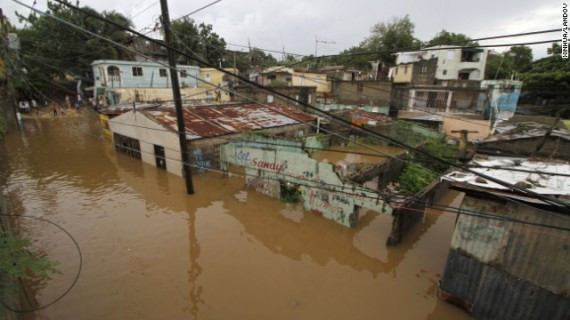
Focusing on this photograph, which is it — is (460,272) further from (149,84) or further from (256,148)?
(149,84)

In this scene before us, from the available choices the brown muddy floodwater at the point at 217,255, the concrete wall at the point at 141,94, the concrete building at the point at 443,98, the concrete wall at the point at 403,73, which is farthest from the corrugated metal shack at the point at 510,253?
the concrete wall at the point at 403,73

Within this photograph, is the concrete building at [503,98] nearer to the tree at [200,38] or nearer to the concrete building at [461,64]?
the concrete building at [461,64]

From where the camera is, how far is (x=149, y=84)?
1334 inches

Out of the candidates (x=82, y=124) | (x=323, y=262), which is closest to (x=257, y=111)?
(x=323, y=262)

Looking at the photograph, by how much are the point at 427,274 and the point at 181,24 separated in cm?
4849

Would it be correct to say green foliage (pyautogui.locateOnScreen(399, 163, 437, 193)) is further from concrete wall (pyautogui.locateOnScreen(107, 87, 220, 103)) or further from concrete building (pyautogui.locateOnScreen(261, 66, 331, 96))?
concrete building (pyautogui.locateOnScreen(261, 66, 331, 96))

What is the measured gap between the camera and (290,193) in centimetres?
1235

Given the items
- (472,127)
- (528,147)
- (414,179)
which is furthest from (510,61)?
(414,179)

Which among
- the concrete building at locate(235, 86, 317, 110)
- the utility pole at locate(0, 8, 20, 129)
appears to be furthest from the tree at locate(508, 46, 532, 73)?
the utility pole at locate(0, 8, 20, 129)

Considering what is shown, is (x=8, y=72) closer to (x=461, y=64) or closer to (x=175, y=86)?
(x=175, y=86)

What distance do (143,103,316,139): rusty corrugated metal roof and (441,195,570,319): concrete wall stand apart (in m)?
9.35

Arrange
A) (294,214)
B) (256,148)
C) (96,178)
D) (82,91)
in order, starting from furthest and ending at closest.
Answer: (82,91) → (96,178) → (256,148) → (294,214)

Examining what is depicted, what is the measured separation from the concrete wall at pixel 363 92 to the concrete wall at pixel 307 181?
797 inches

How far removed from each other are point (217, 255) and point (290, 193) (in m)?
4.47
